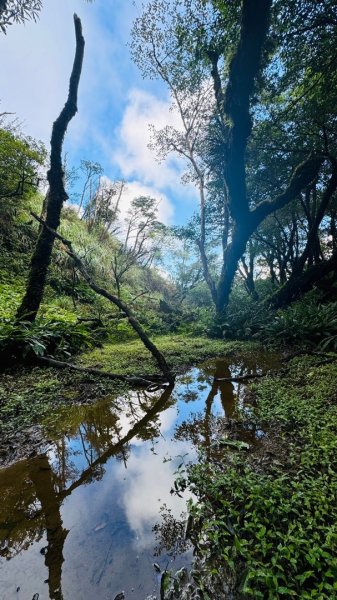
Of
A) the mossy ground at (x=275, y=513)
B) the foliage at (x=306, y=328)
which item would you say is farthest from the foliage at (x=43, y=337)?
the foliage at (x=306, y=328)

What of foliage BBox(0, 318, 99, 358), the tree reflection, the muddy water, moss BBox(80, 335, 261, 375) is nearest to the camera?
the muddy water

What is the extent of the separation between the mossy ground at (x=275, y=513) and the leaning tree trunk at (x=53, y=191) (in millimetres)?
4934

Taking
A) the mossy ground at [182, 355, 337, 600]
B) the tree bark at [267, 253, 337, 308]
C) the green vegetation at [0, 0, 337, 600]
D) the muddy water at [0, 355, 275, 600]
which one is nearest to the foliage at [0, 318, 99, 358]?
the green vegetation at [0, 0, 337, 600]

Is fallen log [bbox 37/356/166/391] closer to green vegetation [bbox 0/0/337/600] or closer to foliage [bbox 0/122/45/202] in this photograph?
green vegetation [bbox 0/0/337/600]

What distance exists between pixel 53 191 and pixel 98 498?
572cm

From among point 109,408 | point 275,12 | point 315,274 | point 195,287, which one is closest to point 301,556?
point 109,408

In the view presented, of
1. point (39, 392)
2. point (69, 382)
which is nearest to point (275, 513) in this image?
point (39, 392)

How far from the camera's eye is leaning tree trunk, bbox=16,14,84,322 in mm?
6020

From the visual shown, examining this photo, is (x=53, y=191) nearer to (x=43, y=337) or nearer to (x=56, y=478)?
(x=43, y=337)

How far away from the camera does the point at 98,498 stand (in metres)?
2.31

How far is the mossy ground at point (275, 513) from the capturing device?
56.8 inches

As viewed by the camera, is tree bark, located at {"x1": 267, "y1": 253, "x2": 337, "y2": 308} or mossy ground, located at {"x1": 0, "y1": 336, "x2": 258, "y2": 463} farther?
tree bark, located at {"x1": 267, "y1": 253, "x2": 337, "y2": 308}

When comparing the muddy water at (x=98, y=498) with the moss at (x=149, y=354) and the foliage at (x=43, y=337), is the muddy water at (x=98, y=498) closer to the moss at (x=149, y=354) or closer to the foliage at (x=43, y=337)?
the moss at (x=149, y=354)

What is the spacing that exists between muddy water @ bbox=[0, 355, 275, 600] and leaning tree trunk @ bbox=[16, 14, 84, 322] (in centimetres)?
307
